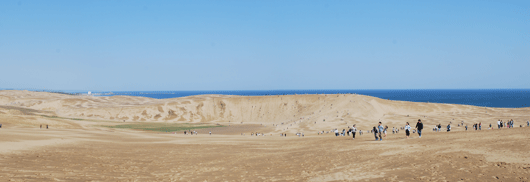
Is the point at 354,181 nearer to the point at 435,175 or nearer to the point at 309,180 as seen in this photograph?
the point at 309,180

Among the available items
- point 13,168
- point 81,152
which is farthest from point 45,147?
point 13,168

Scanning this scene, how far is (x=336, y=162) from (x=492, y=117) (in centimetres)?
6283

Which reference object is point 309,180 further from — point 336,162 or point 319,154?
point 319,154

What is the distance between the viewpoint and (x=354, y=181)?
12250mm

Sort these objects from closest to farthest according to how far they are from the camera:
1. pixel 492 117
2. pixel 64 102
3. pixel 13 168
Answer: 1. pixel 13 168
2. pixel 492 117
3. pixel 64 102

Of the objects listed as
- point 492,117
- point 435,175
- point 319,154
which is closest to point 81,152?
point 319,154

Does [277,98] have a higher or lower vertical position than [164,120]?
higher

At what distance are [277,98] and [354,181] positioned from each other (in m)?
89.2

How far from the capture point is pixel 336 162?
55.6 ft

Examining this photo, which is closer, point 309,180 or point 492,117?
point 309,180

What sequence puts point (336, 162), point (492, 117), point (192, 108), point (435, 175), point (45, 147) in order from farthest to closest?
point (192, 108) → point (492, 117) → point (45, 147) → point (336, 162) → point (435, 175)

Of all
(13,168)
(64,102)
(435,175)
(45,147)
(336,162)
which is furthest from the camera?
(64,102)

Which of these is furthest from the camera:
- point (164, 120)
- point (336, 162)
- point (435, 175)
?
point (164, 120)

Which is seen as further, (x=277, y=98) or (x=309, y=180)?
(x=277, y=98)
